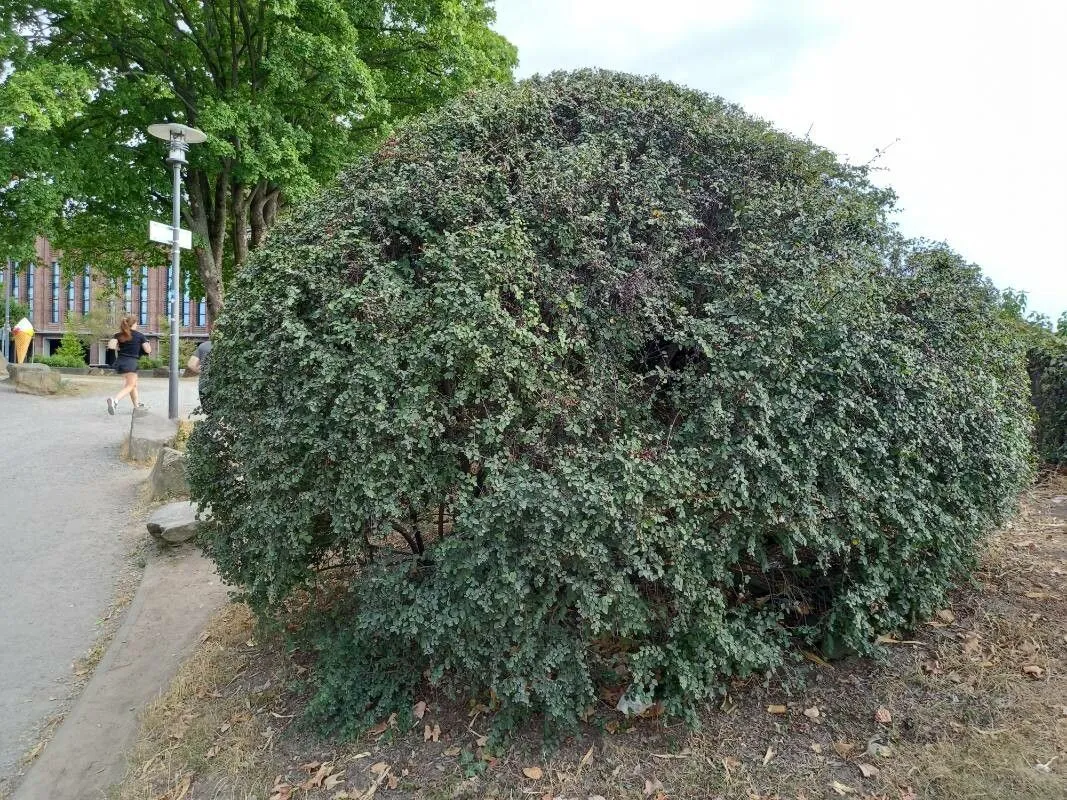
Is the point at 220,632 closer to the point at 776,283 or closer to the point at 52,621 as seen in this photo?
the point at 52,621

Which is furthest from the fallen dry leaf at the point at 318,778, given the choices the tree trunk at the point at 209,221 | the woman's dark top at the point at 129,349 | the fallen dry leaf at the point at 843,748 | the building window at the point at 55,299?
the building window at the point at 55,299

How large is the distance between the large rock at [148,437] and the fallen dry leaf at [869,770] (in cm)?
801

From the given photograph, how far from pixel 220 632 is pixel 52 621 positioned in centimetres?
157

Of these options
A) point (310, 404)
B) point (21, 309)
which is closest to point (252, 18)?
point (310, 404)

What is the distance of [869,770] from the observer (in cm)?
263

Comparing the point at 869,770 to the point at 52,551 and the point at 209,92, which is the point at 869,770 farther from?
the point at 209,92

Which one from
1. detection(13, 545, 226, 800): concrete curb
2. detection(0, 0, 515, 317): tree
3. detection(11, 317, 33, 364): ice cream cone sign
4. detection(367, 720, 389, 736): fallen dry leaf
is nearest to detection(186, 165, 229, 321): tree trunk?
detection(0, 0, 515, 317): tree

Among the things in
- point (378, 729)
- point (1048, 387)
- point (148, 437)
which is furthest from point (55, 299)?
point (1048, 387)

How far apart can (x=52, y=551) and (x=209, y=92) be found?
11765 mm

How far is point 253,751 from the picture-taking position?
3100 millimetres

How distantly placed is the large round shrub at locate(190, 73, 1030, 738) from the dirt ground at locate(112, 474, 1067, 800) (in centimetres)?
19

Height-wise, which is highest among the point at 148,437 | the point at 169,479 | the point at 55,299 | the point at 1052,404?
the point at 55,299

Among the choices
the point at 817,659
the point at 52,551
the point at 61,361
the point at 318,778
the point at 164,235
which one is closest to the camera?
the point at 318,778

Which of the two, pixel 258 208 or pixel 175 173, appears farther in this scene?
pixel 258 208
